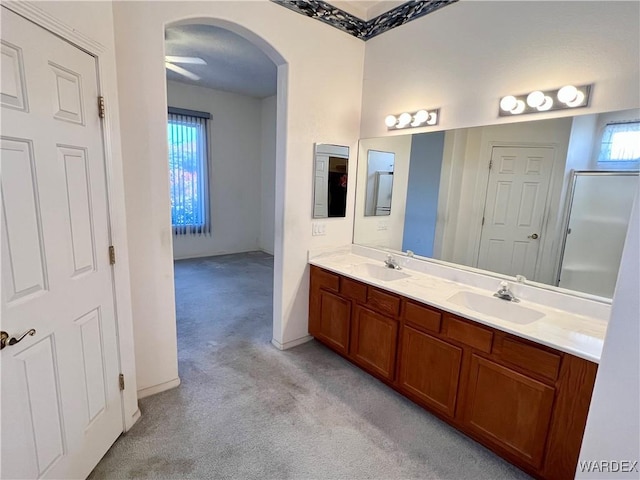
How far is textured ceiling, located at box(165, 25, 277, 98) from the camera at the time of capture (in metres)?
3.39

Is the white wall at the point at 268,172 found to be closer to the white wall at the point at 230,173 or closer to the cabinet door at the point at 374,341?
the white wall at the point at 230,173

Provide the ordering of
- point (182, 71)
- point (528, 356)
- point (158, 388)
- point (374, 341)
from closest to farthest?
1. point (528, 356)
2. point (158, 388)
3. point (374, 341)
4. point (182, 71)

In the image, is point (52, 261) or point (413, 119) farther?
point (413, 119)

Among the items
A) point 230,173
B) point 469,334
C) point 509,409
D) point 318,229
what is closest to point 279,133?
point 318,229

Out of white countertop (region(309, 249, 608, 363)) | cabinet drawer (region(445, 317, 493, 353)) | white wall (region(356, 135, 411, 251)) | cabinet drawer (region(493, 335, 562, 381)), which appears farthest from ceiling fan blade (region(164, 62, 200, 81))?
cabinet drawer (region(493, 335, 562, 381))

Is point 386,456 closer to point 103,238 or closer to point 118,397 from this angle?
point 118,397

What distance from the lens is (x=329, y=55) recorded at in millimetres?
2674

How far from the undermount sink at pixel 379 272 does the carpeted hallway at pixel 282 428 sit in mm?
782

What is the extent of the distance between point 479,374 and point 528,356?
1.00 feet

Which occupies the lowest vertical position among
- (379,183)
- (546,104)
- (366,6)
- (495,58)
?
(379,183)

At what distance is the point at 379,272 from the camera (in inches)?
108

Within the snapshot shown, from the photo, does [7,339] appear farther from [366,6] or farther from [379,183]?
[366,6]

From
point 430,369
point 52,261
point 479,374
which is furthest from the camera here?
point 430,369

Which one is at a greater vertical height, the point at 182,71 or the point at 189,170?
the point at 182,71
